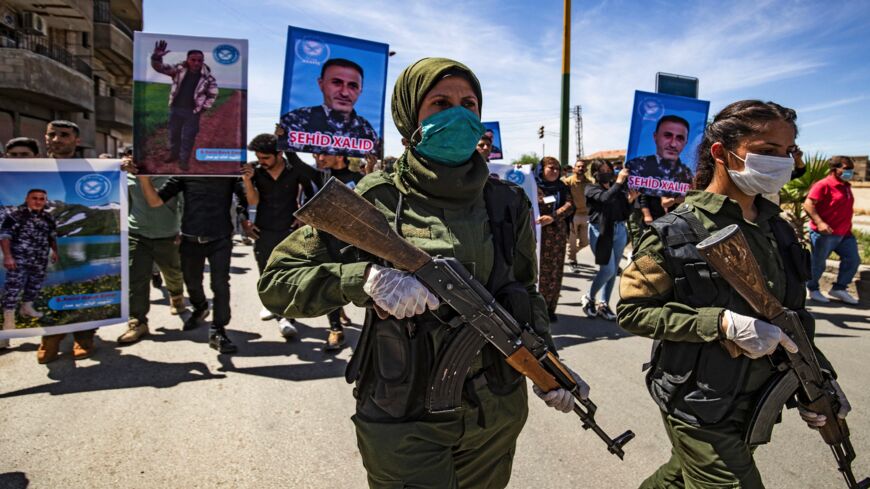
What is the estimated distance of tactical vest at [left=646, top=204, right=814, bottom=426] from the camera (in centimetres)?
186

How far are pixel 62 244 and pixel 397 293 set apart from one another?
3910 mm

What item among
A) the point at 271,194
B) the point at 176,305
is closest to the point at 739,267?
the point at 271,194

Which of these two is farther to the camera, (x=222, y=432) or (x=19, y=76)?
(x=19, y=76)

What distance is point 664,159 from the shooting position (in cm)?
537

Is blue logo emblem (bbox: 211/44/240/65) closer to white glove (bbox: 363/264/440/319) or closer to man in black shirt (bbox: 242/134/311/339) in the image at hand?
man in black shirt (bbox: 242/134/311/339)

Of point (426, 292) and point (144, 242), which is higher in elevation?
point (426, 292)

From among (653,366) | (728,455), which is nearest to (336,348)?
(653,366)

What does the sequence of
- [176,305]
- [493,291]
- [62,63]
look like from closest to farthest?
[493,291] → [176,305] → [62,63]

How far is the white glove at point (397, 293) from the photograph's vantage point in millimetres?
1478

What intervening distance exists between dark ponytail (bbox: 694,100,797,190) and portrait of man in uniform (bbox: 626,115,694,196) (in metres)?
3.32

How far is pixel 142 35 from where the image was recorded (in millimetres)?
3725

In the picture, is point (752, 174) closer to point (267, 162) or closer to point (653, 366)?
point (653, 366)

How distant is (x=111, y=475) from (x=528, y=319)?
233 cm

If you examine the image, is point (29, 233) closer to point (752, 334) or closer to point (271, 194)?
point (271, 194)
